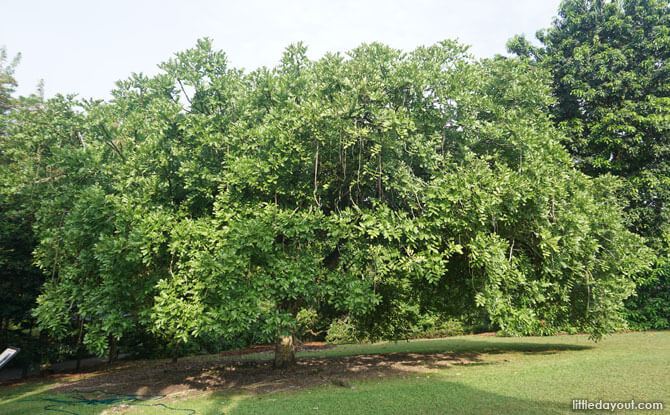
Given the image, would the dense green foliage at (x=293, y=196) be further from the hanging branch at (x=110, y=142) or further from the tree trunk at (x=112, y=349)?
the tree trunk at (x=112, y=349)

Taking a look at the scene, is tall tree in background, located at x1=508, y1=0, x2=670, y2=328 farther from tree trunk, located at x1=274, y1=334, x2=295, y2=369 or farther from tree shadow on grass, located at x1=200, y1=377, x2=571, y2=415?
tree trunk, located at x1=274, y1=334, x2=295, y2=369

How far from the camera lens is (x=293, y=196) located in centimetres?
975

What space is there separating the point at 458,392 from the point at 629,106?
18892 millimetres

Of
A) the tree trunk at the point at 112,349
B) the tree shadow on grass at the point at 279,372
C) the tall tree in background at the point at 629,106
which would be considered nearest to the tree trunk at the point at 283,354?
the tree shadow on grass at the point at 279,372

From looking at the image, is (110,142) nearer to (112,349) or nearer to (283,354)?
(283,354)

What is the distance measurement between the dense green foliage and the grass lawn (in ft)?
5.41

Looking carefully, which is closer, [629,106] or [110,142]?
[110,142]

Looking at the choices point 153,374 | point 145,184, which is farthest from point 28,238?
point 145,184

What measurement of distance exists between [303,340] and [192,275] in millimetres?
17037

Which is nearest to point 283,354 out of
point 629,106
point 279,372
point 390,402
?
point 279,372

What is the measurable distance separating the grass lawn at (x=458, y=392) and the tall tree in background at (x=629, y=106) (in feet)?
30.4

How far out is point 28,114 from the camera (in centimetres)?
1088

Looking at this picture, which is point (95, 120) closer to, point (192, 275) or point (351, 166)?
point (192, 275)

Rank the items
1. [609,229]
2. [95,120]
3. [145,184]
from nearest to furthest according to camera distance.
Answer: [145,184] → [95,120] → [609,229]
